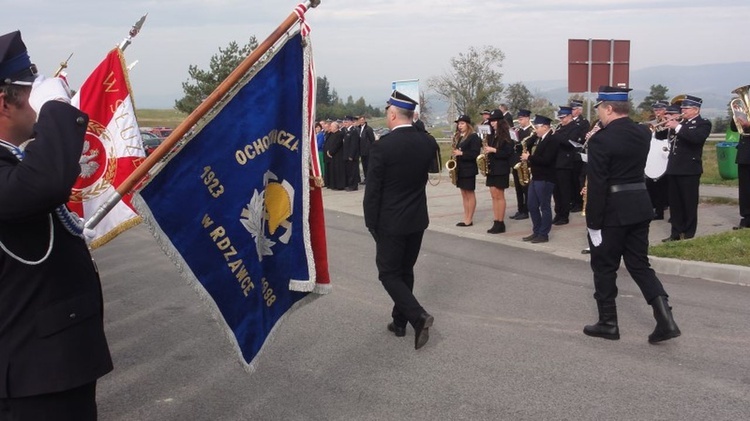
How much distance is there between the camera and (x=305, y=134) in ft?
11.8

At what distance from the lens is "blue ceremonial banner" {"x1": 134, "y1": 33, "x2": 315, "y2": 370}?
10.2ft

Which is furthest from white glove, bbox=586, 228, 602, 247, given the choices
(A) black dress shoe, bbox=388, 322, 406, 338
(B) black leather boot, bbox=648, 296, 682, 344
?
(A) black dress shoe, bbox=388, 322, 406, 338

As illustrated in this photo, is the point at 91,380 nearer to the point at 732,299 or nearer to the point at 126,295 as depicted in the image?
the point at 126,295

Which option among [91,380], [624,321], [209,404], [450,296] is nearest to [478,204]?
[450,296]

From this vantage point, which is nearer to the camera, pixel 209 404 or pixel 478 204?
pixel 209 404

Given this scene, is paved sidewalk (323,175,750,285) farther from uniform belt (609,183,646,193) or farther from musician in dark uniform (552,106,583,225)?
uniform belt (609,183,646,193)

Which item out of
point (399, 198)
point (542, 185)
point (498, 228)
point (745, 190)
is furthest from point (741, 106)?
point (399, 198)

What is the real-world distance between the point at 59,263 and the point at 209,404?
2484mm

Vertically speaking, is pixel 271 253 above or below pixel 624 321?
above

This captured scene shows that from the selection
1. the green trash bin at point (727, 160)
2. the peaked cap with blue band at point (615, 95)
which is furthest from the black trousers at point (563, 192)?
the green trash bin at point (727, 160)

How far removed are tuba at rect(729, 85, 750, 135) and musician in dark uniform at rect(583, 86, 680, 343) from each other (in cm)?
523

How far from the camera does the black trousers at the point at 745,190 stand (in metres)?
10.3

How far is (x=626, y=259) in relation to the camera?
5.90m

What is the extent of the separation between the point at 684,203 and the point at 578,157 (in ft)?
8.16
